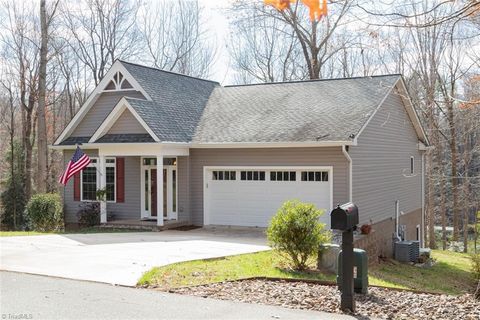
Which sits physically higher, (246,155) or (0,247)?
(246,155)

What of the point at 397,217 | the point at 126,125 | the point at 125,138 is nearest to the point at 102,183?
the point at 125,138

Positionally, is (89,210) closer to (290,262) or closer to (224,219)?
(224,219)

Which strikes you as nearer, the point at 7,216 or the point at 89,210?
the point at 89,210

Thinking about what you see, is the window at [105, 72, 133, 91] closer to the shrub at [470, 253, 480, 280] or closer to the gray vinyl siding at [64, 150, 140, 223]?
the gray vinyl siding at [64, 150, 140, 223]

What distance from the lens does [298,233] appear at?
1066cm

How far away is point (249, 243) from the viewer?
14.6 meters

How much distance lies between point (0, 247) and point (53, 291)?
557 centimetres

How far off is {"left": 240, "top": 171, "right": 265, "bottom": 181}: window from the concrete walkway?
368 inches

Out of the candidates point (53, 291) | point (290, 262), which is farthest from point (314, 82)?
point (53, 291)

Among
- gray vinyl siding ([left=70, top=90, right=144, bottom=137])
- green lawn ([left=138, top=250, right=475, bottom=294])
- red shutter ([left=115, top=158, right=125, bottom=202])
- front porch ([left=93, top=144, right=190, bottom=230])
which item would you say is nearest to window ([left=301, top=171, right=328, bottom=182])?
green lawn ([left=138, top=250, right=475, bottom=294])

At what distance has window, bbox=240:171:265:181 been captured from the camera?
17.7m

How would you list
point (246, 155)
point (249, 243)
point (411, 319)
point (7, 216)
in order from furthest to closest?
point (7, 216) → point (246, 155) → point (249, 243) → point (411, 319)

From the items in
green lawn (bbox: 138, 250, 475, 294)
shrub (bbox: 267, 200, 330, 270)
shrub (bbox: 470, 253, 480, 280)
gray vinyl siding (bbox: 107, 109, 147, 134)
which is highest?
gray vinyl siding (bbox: 107, 109, 147, 134)

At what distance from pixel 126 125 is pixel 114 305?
11.5 meters
